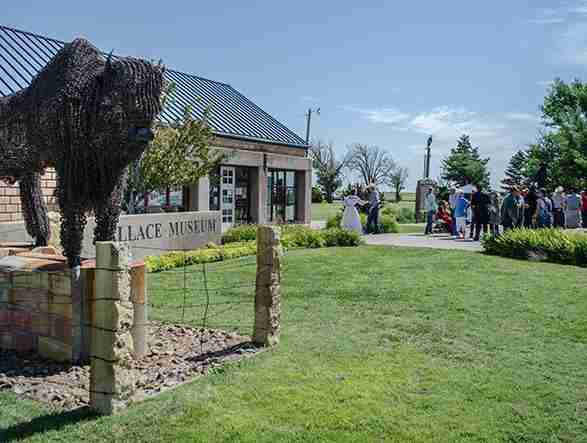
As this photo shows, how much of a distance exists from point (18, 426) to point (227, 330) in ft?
10.6

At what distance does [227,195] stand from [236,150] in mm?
2165

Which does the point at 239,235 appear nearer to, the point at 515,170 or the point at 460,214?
the point at 460,214

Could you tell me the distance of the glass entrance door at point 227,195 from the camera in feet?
74.1

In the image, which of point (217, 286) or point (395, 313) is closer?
point (395, 313)

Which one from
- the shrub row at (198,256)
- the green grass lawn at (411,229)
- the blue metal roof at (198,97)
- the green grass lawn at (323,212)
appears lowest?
the shrub row at (198,256)

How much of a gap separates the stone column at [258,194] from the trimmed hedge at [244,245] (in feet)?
20.7

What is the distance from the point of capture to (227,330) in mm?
7391

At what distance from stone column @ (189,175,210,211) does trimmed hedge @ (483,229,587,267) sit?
9993 mm

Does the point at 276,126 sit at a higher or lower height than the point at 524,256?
higher

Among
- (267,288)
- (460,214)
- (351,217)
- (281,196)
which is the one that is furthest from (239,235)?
(267,288)

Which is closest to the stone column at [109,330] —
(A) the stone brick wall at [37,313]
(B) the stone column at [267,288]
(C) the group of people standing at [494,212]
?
(A) the stone brick wall at [37,313]

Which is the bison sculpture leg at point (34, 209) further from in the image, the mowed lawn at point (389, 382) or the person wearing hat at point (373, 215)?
the person wearing hat at point (373, 215)

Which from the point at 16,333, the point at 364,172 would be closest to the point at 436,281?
the point at 16,333

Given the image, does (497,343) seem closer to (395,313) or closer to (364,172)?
(395,313)
